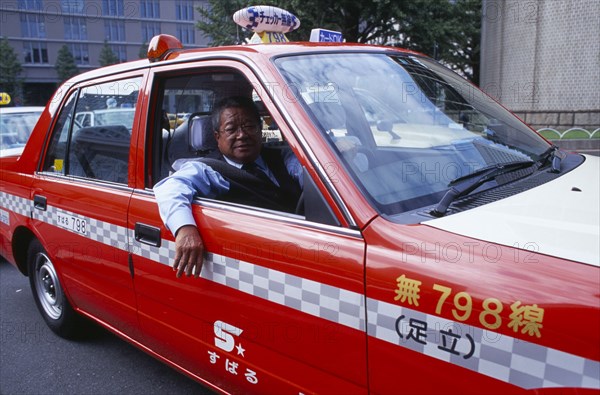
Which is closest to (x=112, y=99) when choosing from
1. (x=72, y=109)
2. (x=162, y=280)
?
(x=72, y=109)

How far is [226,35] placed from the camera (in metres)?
19.7

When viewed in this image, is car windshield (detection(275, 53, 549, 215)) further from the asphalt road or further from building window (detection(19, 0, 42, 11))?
building window (detection(19, 0, 42, 11))

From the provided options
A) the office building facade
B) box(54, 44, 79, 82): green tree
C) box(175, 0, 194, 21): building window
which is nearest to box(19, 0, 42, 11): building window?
the office building facade

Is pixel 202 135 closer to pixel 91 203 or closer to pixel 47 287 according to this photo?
pixel 91 203

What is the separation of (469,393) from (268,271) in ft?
2.56

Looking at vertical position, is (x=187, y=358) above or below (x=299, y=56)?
below

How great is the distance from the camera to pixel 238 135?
248 cm

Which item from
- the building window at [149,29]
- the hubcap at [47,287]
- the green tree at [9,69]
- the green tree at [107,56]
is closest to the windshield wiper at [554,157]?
the hubcap at [47,287]

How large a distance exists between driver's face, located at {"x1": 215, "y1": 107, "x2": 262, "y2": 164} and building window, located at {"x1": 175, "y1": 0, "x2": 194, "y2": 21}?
5296 cm

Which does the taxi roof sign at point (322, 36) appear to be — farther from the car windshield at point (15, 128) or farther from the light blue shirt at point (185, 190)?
the car windshield at point (15, 128)

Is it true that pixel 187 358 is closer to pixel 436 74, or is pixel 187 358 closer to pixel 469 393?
pixel 469 393

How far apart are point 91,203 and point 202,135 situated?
72cm

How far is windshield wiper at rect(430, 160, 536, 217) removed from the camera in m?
1.64

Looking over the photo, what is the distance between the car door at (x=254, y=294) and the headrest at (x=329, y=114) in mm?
144
